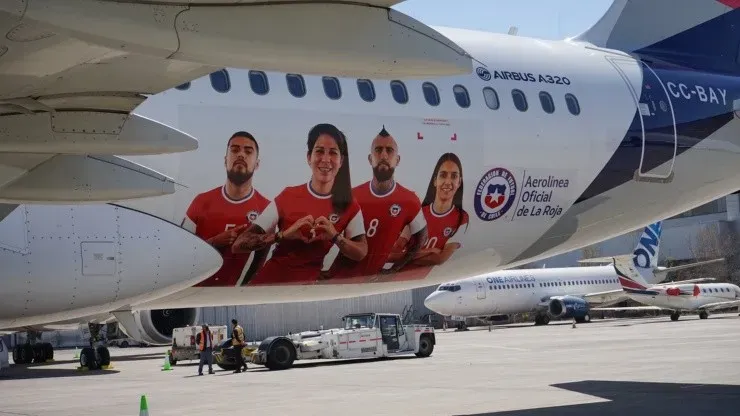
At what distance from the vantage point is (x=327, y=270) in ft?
41.1

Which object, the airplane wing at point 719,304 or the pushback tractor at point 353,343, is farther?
the airplane wing at point 719,304

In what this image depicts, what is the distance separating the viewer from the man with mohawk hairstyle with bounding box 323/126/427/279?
12461 millimetres

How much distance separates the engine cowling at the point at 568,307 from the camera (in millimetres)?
61250

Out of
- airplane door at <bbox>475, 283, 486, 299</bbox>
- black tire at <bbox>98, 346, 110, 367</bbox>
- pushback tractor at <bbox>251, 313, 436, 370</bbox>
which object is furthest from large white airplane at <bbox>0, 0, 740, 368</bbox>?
airplane door at <bbox>475, 283, 486, 299</bbox>

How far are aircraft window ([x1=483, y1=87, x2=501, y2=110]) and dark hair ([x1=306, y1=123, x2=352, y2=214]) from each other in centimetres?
234

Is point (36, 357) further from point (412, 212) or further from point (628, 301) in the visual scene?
point (628, 301)

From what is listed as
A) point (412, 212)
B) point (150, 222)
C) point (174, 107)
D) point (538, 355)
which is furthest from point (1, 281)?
point (538, 355)

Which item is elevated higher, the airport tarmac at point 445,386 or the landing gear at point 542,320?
the landing gear at point 542,320

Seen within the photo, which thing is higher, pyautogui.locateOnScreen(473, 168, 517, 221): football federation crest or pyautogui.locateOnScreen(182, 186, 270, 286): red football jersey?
pyautogui.locateOnScreen(473, 168, 517, 221): football federation crest

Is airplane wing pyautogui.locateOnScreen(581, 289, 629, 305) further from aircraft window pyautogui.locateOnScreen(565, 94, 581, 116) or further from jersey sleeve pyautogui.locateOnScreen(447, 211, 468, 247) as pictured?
jersey sleeve pyautogui.locateOnScreen(447, 211, 468, 247)

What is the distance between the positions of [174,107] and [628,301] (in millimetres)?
63725

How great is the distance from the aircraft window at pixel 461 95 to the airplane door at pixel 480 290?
46.1 meters

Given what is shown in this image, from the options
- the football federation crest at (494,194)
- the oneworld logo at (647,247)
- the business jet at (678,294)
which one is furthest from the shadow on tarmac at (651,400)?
the oneworld logo at (647,247)

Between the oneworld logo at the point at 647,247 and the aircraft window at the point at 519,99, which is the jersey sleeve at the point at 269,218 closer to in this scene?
the aircraft window at the point at 519,99
